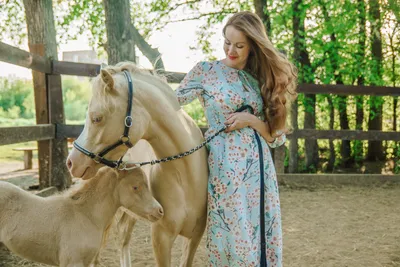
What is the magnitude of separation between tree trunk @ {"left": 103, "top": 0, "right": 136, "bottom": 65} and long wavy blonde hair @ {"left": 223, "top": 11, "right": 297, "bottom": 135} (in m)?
2.69

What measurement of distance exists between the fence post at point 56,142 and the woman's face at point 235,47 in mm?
3097

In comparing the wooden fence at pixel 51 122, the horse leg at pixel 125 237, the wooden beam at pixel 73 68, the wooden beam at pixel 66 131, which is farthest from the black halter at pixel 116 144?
→ the wooden beam at pixel 73 68

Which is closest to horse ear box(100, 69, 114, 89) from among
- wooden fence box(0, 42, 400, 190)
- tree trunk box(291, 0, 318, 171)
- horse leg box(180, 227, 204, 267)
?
horse leg box(180, 227, 204, 267)

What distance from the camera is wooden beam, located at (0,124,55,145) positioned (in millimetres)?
3377

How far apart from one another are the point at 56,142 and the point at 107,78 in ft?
10.9

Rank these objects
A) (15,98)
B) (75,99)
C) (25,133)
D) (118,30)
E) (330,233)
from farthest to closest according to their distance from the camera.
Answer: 1. (15,98)
2. (75,99)
3. (118,30)
4. (330,233)
5. (25,133)

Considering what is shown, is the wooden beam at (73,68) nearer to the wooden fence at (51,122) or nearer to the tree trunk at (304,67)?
the wooden fence at (51,122)

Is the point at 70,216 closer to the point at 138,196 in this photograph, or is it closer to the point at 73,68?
the point at 138,196

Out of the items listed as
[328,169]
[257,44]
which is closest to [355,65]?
[328,169]

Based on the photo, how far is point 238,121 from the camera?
221 cm

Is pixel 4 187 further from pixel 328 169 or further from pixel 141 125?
pixel 328 169

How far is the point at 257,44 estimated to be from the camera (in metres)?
2.29

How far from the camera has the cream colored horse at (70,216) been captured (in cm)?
212

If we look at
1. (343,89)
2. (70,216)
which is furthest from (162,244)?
(343,89)
